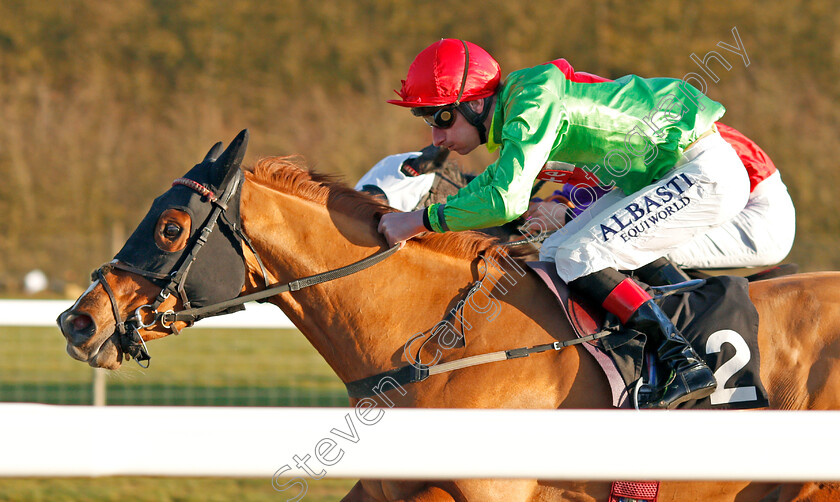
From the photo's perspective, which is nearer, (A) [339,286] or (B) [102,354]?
(B) [102,354]

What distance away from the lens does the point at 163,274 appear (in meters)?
2.23

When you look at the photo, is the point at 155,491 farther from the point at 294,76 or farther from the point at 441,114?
the point at 294,76

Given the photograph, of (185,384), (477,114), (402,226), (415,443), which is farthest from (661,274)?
(185,384)

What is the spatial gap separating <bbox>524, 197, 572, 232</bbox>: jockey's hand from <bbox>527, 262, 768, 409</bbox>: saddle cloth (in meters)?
0.78

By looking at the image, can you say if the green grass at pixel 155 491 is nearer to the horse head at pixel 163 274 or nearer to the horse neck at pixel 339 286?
the horse neck at pixel 339 286

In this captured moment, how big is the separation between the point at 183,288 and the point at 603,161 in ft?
4.40

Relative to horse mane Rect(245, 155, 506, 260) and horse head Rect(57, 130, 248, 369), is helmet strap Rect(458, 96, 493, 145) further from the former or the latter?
horse head Rect(57, 130, 248, 369)

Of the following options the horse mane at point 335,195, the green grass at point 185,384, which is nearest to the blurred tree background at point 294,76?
the green grass at point 185,384

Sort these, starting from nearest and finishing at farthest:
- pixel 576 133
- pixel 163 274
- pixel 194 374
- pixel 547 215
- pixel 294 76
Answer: pixel 163 274 → pixel 576 133 → pixel 547 215 → pixel 194 374 → pixel 294 76

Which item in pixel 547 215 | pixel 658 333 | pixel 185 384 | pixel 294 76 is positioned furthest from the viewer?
pixel 294 76

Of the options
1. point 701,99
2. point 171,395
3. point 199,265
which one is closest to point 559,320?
point 701,99

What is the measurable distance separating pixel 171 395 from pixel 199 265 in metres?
4.70

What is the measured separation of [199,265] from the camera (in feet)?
7.39

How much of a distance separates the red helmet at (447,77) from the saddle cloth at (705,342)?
616mm
